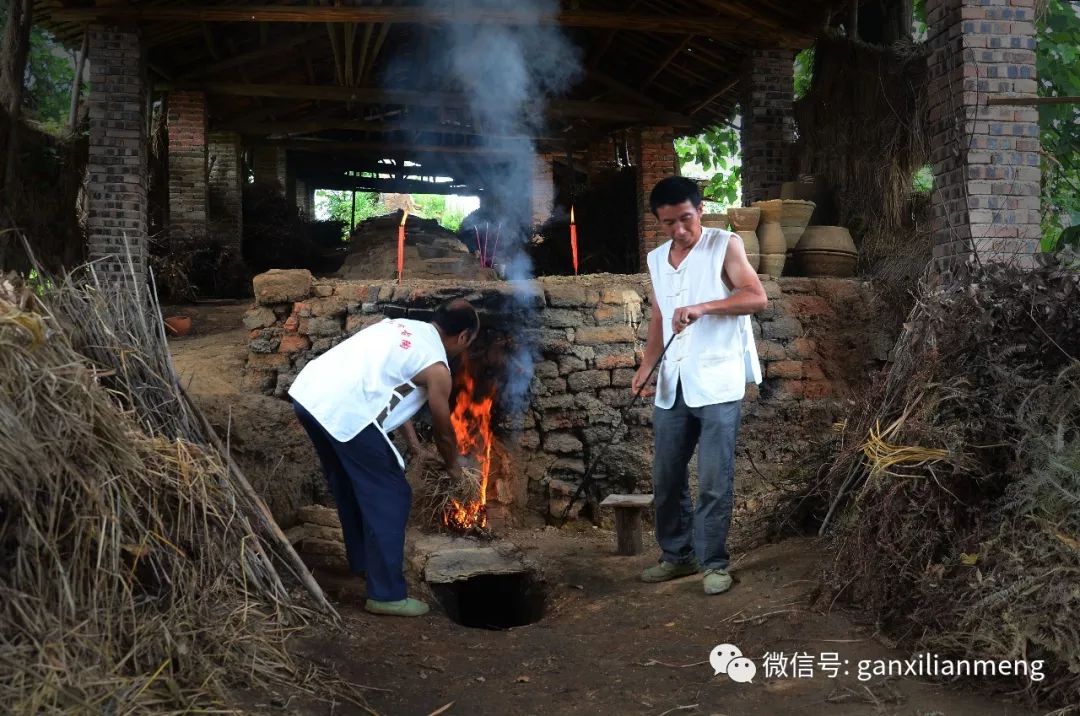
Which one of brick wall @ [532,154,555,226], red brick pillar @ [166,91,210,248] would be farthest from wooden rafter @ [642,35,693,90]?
red brick pillar @ [166,91,210,248]

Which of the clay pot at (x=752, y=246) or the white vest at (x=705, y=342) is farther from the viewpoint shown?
the clay pot at (x=752, y=246)

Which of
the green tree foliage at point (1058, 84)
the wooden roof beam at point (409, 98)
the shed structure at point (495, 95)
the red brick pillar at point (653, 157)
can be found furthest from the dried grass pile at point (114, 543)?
the red brick pillar at point (653, 157)

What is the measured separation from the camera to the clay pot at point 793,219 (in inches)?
289

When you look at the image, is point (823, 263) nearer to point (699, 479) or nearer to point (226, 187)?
point (699, 479)

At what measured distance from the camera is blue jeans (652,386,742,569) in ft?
13.0

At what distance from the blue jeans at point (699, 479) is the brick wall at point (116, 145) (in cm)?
631

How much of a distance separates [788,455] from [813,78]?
14.1 ft

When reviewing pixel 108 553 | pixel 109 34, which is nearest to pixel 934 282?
pixel 108 553

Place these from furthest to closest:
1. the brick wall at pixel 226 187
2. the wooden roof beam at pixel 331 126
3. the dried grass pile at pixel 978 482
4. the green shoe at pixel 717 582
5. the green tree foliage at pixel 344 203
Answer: the green tree foliage at pixel 344 203 → the wooden roof beam at pixel 331 126 → the brick wall at pixel 226 187 → the green shoe at pixel 717 582 → the dried grass pile at pixel 978 482

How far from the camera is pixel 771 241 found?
282 inches

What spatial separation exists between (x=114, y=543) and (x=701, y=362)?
247 cm

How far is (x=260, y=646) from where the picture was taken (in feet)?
9.82

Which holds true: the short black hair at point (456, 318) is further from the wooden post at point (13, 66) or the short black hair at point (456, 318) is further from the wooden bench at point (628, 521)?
the wooden post at point (13, 66)

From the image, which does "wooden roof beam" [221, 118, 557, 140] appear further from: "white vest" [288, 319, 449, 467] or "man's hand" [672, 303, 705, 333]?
"man's hand" [672, 303, 705, 333]
